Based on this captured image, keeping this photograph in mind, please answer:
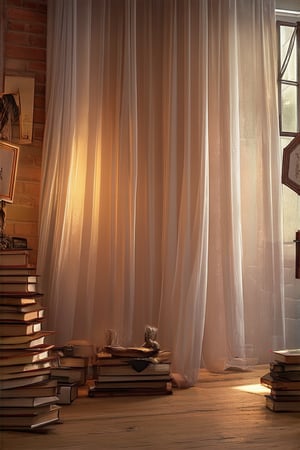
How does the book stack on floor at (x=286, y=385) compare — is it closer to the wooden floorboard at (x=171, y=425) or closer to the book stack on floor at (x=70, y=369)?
the wooden floorboard at (x=171, y=425)

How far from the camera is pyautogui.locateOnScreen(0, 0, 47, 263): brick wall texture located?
2986 mm

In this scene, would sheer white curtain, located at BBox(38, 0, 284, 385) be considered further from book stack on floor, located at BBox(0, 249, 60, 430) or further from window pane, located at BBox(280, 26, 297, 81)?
book stack on floor, located at BBox(0, 249, 60, 430)

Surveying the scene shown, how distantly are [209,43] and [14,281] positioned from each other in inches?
66.5

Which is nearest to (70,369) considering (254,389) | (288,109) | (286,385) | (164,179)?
(254,389)

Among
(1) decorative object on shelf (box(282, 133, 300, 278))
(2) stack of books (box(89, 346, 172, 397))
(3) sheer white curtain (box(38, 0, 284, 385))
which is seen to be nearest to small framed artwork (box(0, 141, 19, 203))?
(3) sheer white curtain (box(38, 0, 284, 385))

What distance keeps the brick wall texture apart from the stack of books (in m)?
0.76

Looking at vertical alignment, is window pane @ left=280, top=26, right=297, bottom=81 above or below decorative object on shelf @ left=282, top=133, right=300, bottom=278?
above

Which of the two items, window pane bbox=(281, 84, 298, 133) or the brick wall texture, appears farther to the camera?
window pane bbox=(281, 84, 298, 133)

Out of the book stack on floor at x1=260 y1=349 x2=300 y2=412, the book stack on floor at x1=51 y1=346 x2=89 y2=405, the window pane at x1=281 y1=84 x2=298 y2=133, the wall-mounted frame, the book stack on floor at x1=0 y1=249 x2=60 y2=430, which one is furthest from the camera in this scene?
the window pane at x1=281 y1=84 x2=298 y2=133

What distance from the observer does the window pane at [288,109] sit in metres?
3.41

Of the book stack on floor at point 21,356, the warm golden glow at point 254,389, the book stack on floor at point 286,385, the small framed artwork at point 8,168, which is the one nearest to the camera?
the book stack on floor at point 21,356

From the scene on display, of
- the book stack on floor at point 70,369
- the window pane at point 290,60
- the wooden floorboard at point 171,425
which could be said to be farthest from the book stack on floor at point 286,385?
the window pane at point 290,60

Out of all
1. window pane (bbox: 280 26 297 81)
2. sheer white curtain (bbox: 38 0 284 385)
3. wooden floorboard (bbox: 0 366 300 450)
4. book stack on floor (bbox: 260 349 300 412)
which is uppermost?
window pane (bbox: 280 26 297 81)

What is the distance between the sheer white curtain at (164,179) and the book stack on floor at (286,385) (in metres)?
0.57
